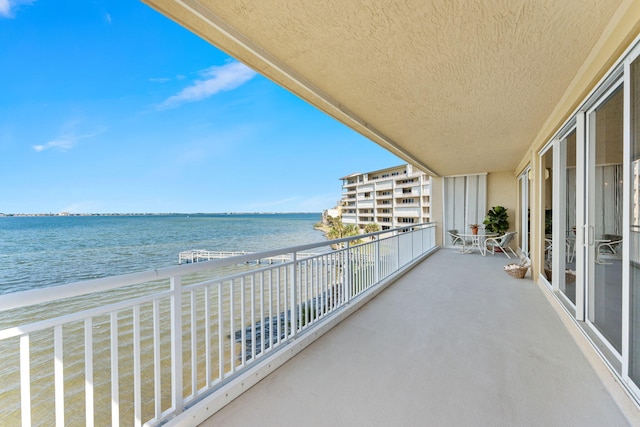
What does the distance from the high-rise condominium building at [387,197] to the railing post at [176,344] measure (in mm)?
29270

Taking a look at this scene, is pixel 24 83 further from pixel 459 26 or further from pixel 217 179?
pixel 459 26

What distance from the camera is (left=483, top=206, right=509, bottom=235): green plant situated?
23.6ft

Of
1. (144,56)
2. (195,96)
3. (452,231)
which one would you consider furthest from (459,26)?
(195,96)

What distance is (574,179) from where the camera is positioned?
2.61 m

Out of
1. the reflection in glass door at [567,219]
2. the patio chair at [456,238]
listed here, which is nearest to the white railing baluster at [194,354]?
the reflection in glass door at [567,219]

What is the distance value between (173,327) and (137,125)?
3434cm

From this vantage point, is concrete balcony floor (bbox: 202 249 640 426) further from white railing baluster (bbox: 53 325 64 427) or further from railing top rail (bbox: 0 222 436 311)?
railing top rail (bbox: 0 222 436 311)

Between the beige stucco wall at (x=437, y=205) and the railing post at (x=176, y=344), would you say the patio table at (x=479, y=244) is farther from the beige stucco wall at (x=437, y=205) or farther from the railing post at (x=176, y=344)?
the railing post at (x=176, y=344)

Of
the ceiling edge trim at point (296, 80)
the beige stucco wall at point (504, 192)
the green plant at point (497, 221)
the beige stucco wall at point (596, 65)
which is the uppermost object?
the ceiling edge trim at point (296, 80)

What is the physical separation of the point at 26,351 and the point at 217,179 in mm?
41824

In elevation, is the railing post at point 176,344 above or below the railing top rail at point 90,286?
below

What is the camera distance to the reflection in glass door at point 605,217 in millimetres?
1764

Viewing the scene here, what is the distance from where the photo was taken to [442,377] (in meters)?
1.86

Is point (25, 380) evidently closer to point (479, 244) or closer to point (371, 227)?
point (479, 244)
